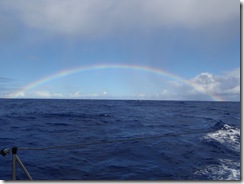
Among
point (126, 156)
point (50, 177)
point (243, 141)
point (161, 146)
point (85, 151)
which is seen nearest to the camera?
point (243, 141)

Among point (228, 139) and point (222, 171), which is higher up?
point (228, 139)

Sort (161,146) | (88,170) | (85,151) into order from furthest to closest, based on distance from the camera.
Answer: (161,146) → (85,151) → (88,170)

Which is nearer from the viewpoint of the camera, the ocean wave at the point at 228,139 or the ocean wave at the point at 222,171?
the ocean wave at the point at 222,171

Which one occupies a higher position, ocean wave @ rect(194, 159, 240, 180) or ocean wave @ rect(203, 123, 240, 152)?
ocean wave @ rect(203, 123, 240, 152)

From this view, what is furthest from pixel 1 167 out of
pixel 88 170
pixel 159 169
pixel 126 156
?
pixel 159 169

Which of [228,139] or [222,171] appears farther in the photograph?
[228,139]

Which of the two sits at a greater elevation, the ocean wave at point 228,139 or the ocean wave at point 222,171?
the ocean wave at point 228,139

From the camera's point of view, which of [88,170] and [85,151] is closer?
[88,170]

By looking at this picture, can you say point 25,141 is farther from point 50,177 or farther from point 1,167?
point 50,177

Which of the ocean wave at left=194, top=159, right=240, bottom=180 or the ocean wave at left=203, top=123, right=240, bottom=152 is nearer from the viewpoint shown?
the ocean wave at left=194, top=159, right=240, bottom=180

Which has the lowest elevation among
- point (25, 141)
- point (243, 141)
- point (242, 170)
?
point (25, 141)

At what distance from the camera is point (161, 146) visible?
484 inches

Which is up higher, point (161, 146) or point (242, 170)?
point (242, 170)

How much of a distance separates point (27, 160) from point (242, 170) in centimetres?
804
